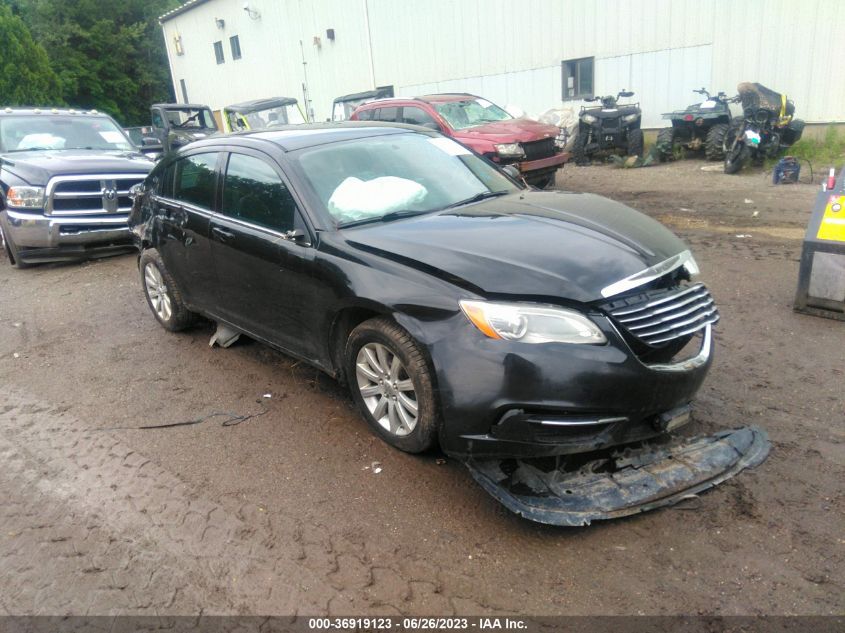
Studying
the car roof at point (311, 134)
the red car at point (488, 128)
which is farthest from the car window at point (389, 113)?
the car roof at point (311, 134)

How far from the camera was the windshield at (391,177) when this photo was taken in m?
4.03

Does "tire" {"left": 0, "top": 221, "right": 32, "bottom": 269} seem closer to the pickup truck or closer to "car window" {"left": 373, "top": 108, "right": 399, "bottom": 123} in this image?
the pickup truck

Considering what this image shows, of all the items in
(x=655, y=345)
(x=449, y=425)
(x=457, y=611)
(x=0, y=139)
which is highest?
(x=0, y=139)

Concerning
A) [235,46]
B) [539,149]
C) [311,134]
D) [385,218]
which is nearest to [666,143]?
[539,149]

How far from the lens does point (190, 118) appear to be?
16.5m

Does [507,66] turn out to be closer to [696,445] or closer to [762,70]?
[762,70]

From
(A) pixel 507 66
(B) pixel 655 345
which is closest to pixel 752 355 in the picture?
(B) pixel 655 345

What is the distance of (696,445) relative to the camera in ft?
11.2

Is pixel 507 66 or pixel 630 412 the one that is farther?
pixel 507 66

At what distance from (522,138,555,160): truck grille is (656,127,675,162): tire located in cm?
447

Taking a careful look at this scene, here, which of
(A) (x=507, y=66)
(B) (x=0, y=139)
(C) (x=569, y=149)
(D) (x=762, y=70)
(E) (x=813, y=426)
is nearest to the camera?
(E) (x=813, y=426)

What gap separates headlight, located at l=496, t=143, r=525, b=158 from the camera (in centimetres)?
1039

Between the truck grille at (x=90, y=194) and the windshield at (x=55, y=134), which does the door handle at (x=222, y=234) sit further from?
the windshield at (x=55, y=134)

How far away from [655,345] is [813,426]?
4.16 ft
